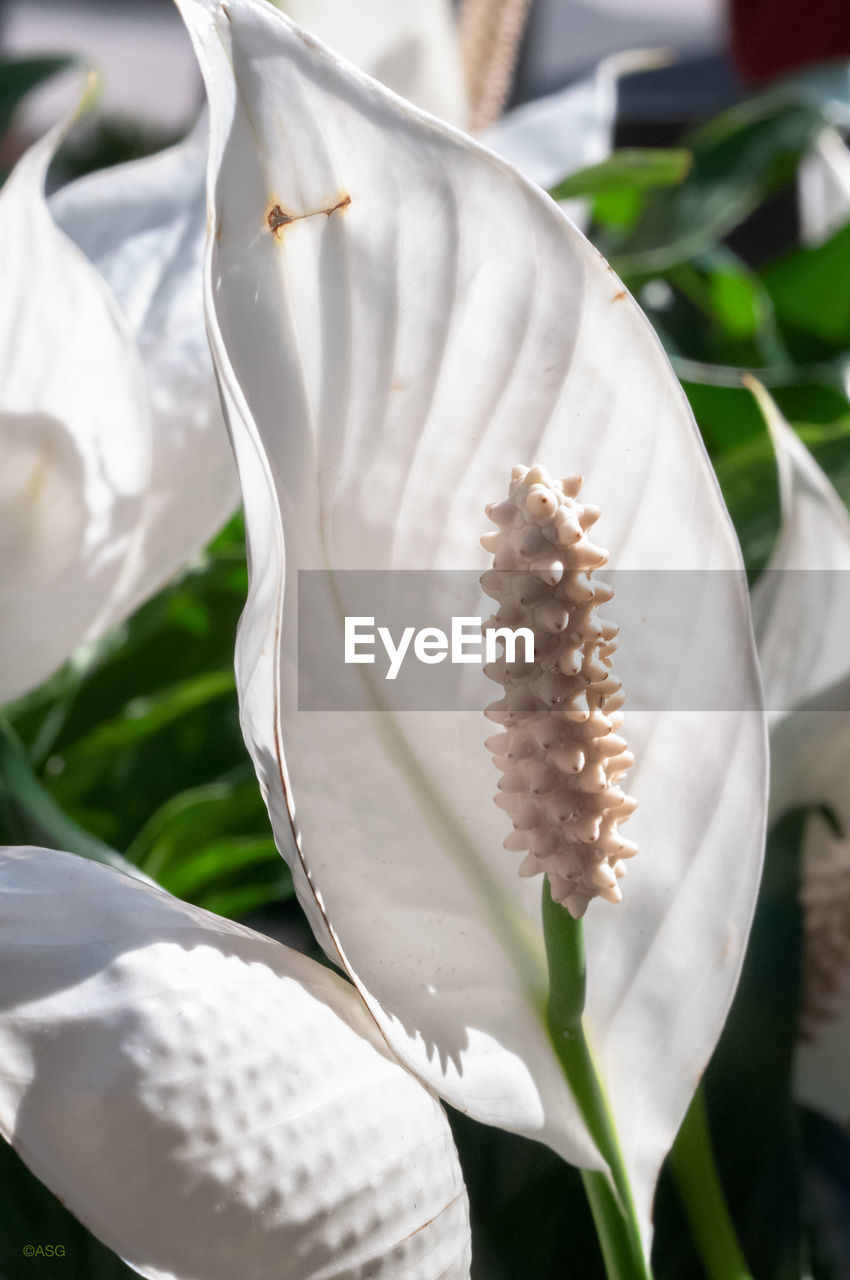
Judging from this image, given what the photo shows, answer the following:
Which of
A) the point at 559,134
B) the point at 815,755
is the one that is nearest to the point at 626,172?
the point at 559,134

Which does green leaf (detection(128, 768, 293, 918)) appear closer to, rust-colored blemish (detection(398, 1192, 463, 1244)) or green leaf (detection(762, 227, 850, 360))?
rust-colored blemish (detection(398, 1192, 463, 1244))

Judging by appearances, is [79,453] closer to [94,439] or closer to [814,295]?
[94,439]

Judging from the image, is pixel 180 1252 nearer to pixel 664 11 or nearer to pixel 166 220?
pixel 166 220

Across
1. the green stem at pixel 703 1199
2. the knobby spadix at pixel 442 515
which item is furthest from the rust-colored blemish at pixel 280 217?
the green stem at pixel 703 1199

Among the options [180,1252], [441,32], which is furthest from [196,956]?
[441,32]

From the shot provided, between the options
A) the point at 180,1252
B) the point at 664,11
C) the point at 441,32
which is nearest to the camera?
the point at 180,1252

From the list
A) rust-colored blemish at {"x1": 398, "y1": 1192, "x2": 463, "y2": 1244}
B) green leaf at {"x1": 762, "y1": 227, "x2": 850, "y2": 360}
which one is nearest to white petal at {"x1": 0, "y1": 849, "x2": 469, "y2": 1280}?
rust-colored blemish at {"x1": 398, "y1": 1192, "x2": 463, "y2": 1244}

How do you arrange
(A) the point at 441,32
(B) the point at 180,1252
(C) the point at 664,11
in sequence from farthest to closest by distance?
(C) the point at 664,11, (A) the point at 441,32, (B) the point at 180,1252
